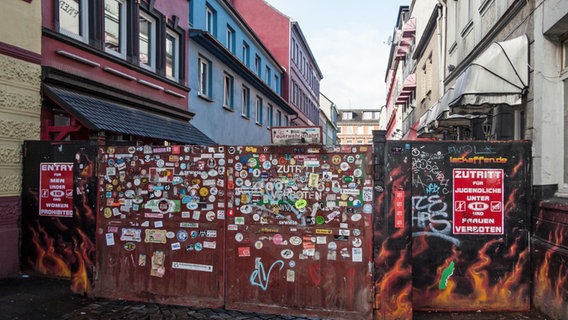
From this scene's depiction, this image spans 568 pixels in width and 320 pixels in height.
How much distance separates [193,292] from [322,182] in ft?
7.14

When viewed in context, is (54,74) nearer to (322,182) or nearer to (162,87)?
(162,87)

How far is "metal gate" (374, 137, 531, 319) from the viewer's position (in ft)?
16.3

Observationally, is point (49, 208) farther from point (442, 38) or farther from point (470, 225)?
point (442, 38)

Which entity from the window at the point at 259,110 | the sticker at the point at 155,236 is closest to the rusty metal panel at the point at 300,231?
the sticker at the point at 155,236

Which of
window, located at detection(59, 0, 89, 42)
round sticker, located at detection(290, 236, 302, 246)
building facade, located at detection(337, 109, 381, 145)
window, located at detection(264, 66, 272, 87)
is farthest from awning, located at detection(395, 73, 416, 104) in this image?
building facade, located at detection(337, 109, 381, 145)

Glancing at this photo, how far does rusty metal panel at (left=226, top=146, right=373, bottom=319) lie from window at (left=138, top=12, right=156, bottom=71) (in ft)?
23.0

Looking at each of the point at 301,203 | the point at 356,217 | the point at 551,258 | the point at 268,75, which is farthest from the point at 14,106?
the point at 268,75

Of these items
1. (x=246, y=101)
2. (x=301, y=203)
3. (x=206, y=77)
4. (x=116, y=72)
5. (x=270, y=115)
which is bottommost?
(x=301, y=203)

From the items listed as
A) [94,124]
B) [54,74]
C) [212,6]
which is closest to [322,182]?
[94,124]

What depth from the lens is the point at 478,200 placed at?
4980mm

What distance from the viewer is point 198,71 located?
48.0 feet

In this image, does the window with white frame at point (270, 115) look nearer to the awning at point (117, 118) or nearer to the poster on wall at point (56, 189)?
the awning at point (117, 118)

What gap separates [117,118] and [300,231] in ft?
16.9

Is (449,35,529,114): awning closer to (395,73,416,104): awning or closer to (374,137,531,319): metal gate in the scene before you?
(374,137,531,319): metal gate
